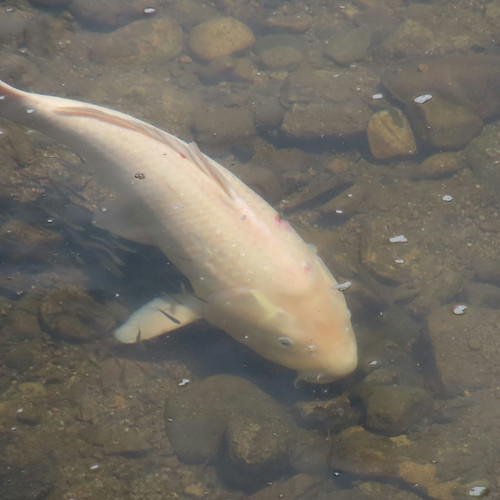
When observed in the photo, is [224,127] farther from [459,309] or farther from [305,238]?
[459,309]

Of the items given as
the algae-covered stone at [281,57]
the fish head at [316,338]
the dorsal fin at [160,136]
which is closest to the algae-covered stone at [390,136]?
the algae-covered stone at [281,57]

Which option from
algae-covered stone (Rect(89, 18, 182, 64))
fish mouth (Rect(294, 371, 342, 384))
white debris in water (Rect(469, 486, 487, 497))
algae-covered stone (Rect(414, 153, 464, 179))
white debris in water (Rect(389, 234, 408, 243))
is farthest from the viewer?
algae-covered stone (Rect(89, 18, 182, 64))

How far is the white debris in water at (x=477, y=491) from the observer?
11.2 feet

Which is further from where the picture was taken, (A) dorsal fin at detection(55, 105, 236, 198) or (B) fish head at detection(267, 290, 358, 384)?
(A) dorsal fin at detection(55, 105, 236, 198)

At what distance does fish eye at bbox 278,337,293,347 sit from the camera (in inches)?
152

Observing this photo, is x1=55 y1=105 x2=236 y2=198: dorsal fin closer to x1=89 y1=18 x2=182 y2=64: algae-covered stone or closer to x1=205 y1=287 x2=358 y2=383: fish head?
x1=205 y1=287 x2=358 y2=383: fish head

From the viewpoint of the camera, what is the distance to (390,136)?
606 cm

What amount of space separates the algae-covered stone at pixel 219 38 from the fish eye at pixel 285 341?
17.5 ft

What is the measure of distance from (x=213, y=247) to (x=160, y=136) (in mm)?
1158

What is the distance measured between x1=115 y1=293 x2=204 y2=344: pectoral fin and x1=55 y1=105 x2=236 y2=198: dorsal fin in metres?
1.08

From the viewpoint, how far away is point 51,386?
13.0ft

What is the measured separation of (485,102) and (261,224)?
13.4 ft

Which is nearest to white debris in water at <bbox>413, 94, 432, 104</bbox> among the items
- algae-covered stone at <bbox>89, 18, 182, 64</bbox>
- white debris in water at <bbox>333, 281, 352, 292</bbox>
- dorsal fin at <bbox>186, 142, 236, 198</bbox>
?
white debris in water at <bbox>333, 281, 352, 292</bbox>

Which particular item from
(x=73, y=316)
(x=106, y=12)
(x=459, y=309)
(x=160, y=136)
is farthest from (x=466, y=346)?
(x=106, y=12)
